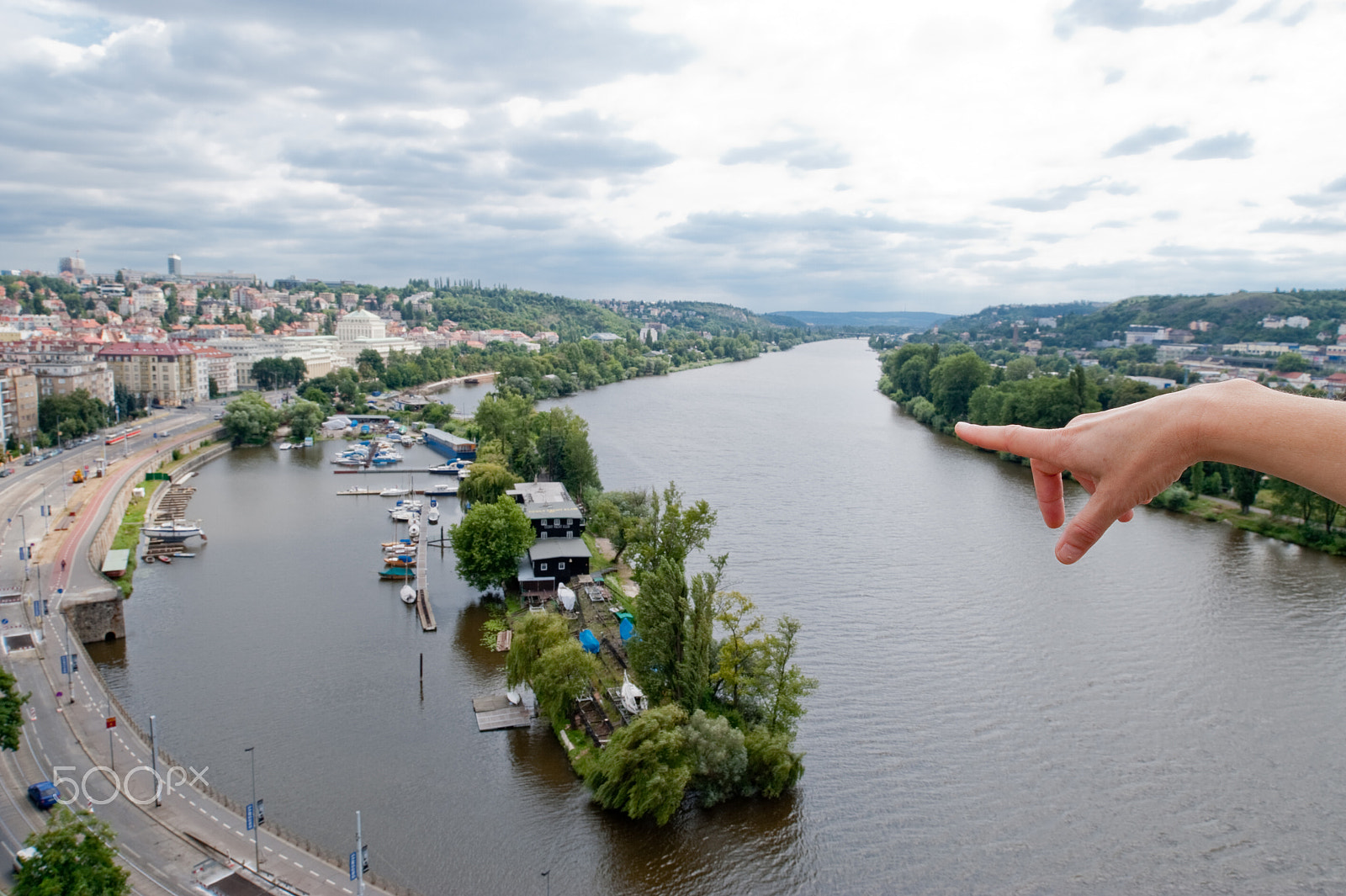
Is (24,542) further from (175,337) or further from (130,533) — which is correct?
(175,337)

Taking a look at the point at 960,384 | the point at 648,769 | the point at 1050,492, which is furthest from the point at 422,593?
the point at 960,384

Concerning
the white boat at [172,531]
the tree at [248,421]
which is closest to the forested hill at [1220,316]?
the tree at [248,421]

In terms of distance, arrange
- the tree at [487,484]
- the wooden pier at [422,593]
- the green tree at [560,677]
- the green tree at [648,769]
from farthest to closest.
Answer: the tree at [487,484] → the wooden pier at [422,593] → the green tree at [560,677] → the green tree at [648,769]

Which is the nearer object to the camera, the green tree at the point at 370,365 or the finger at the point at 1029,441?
the finger at the point at 1029,441

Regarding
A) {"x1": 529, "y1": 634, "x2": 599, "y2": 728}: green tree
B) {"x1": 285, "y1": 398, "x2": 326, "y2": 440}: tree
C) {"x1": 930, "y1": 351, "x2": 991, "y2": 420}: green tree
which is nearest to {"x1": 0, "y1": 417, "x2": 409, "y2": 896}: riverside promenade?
{"x1": 529, "y1": 634, "x2": 599, "y2": 728}: green tree

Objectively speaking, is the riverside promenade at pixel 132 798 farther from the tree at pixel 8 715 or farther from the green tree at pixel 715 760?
the green tree at pixel 715 760

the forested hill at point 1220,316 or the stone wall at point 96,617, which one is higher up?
the forested hill at point 1220,316

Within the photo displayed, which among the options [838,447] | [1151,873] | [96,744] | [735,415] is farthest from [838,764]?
[735,415]
